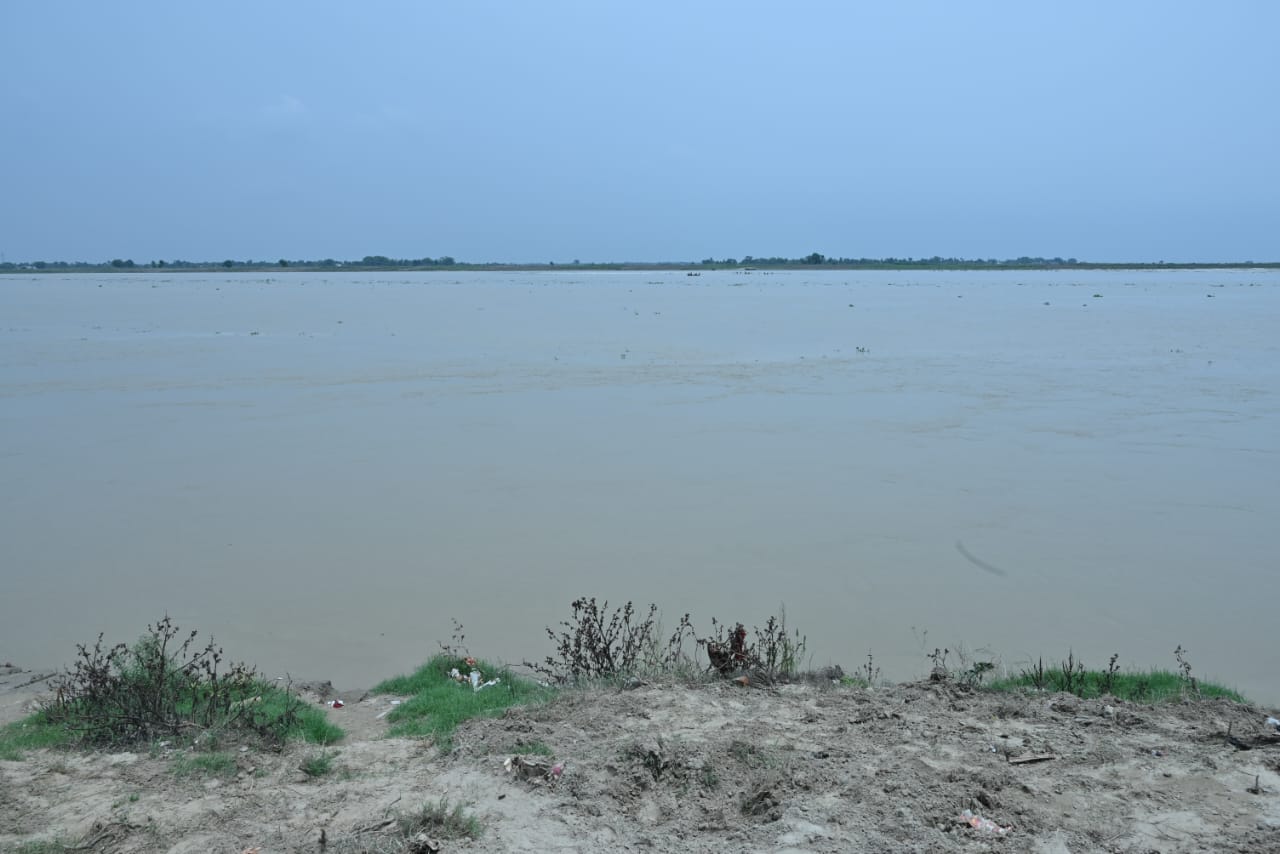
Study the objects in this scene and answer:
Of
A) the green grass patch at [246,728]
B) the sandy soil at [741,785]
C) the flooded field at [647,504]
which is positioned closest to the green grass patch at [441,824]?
the sandy soil at [741,785]

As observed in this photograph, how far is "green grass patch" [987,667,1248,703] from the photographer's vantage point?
5.45m

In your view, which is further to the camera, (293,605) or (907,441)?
(907,441)

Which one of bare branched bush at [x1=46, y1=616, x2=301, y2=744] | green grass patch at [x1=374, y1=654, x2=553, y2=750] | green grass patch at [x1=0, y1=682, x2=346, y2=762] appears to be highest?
bare branched bush at [x1=46, y1=616, x2=301, y2=744]

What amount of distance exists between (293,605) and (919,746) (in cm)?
487

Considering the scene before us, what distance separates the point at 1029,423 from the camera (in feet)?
45.5

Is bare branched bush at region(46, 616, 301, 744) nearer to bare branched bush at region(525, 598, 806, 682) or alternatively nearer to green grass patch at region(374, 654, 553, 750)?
green grass patch at region(374, 654, 553, 750)

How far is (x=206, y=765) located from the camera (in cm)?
450

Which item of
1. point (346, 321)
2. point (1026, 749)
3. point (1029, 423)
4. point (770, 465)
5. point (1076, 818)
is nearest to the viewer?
point (1076, 818)

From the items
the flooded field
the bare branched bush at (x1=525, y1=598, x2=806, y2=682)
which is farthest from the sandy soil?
the flooded field

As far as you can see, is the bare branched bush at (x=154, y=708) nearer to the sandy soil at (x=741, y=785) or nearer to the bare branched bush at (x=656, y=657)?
the sandy soil at (x=741, y=785)

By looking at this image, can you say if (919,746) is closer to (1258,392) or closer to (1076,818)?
(1076,818)

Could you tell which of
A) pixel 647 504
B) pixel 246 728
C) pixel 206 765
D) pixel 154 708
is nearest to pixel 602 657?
pixel 246 728

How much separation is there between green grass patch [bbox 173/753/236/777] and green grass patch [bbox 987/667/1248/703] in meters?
4.01

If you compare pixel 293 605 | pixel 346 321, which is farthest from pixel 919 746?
pixel 346 321
